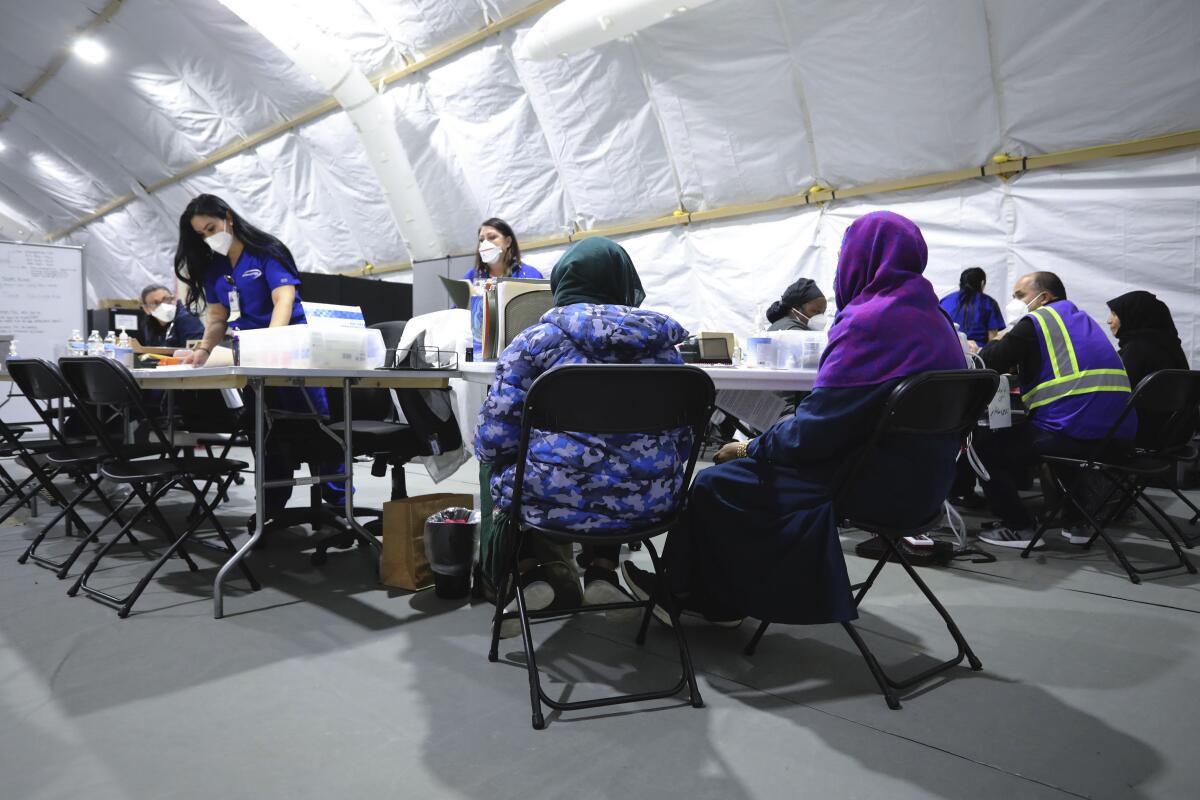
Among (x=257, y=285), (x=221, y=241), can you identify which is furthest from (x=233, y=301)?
(x=221, y=241)

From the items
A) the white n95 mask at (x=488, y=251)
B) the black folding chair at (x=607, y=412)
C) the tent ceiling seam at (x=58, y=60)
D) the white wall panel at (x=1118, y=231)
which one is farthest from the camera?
the tent ceiling seam at (x=58, y=60)

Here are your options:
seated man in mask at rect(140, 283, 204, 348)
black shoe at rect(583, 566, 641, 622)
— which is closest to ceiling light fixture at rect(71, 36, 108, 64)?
seated man in mask at rect(140, 283, 204, 348)

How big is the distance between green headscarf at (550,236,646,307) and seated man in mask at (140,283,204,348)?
3.38 metres

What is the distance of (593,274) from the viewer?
1.77 m

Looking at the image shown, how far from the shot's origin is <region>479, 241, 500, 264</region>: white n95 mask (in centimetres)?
377

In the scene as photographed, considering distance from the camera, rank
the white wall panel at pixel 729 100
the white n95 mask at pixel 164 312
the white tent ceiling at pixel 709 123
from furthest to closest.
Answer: the white wall panel at pixel 729 100 → the white n95 mask at pixel 164 312 → the white tent ceiling at pixel 709 123

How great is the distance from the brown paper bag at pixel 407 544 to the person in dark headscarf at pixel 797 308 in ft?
7.54

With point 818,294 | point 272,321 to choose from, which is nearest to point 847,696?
point 272,321

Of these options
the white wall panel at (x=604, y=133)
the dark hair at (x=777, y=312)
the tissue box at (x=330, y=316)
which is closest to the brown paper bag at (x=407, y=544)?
the tissue box at (x=330, y=316)

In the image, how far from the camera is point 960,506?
169 inches

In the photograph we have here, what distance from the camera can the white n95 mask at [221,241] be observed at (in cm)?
303

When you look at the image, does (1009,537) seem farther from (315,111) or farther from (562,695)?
(315,111)

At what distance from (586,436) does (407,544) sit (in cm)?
112

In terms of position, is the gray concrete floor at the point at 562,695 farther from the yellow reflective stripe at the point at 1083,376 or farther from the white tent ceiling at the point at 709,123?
the white tent ceiling at the point at 709,123
